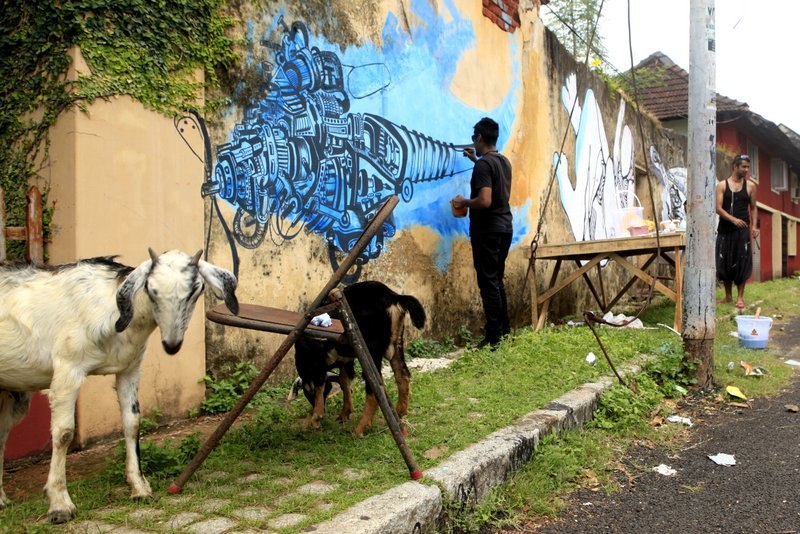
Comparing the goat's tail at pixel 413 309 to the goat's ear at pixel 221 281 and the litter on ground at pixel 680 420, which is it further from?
the litter on ground at pixel 680 420

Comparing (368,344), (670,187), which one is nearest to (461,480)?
(368,344)

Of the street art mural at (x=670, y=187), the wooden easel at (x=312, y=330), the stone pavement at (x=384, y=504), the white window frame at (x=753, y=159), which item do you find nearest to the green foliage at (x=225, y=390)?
the stone pavement at (x=384, y=504)

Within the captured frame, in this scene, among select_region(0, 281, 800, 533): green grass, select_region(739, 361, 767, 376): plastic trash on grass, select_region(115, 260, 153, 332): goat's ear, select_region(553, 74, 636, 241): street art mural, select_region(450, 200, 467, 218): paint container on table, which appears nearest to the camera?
select_region(115, 260, 153, 332): goat's ear

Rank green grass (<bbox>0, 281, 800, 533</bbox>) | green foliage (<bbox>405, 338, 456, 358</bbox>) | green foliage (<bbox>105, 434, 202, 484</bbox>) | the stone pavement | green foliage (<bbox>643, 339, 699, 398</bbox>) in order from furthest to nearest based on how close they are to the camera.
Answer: green foliage (<bbox>405, 338, 456, 358</bbox>)
green foliage (<bbox>643, 339, 699, 398</bbox>)
green foliage (<bbox>105, 434, 202, 484</bbox>)
green grass (<bbox>0, 281, 800, 533</bbox>)
the stone pavement

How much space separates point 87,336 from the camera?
2.50 metres

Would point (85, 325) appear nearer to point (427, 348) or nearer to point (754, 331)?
point (427, 348)

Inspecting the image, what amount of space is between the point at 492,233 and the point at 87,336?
4071 millimetres

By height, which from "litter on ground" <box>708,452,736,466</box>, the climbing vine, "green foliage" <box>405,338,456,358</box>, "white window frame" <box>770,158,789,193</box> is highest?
"white window frame" <box>770,158,789,193</box>

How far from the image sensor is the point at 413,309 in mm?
3354

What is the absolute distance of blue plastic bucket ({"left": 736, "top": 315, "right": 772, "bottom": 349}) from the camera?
6449mm

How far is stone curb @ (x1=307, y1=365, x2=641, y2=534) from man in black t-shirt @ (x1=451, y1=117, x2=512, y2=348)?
171 cm

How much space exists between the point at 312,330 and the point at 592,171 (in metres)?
8.51

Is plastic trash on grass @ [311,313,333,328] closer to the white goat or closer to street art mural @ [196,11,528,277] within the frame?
the white goat

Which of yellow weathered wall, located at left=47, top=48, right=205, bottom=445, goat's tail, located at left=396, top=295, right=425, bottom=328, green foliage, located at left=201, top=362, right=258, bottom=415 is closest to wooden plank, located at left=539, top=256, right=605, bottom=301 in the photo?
goat's tail, located at left=396, top=295, right=425, bottom=328
